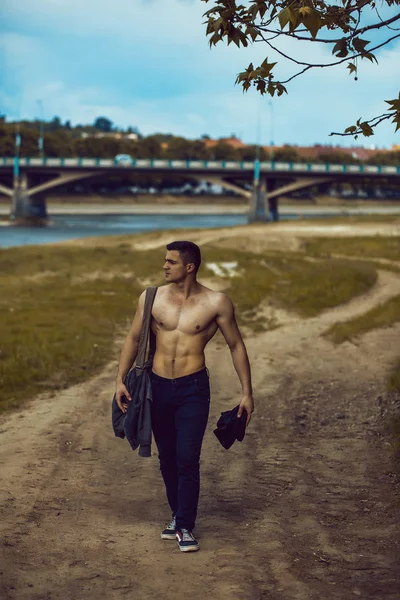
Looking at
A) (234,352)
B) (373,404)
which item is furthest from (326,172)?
(234,352)

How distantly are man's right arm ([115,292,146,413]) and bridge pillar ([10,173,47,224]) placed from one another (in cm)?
9169

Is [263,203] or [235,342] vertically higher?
[235,342]

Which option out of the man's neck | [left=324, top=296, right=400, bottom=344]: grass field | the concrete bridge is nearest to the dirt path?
the man's neck

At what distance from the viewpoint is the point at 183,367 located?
22.9ft

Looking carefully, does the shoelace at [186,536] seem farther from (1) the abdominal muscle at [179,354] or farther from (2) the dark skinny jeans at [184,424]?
(1) the abdominal muscle at [179,354]

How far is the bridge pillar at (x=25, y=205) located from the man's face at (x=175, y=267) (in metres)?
91.9

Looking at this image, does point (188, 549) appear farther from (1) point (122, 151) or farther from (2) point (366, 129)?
(1) point (122, 151)

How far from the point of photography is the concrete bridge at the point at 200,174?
327 ft

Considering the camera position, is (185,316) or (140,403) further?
(185,316)

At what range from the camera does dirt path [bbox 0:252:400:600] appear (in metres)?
6.32

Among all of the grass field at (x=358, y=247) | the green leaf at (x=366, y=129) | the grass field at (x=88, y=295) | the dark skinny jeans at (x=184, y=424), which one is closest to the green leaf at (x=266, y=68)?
the green leaf at (x=366, y=129)

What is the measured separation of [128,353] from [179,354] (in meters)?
0.39

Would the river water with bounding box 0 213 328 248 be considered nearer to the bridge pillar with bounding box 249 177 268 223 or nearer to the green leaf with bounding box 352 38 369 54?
the bridge pillar with bounding box 249 177 268 223

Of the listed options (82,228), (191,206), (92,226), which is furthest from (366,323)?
(191,206)
